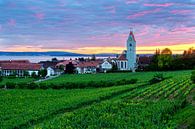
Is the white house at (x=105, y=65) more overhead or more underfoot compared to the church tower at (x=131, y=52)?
more underfoot

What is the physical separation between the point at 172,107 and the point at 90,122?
8.65 metres

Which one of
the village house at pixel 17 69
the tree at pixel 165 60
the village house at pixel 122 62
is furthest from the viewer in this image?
the village house at pixel 122 62

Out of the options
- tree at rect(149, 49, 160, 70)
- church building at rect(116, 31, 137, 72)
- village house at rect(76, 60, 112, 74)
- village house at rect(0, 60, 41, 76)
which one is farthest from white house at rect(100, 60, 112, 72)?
village house at rect(0, 60, 41, 76)

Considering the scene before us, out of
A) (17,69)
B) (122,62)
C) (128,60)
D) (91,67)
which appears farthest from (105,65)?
(17,69)

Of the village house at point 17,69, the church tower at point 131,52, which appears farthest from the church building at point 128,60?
the village house at point 17,69

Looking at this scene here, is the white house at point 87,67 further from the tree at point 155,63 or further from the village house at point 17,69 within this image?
the tree at point 155,63

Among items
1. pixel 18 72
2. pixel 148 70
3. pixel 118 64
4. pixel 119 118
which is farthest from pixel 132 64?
pixel 119 118

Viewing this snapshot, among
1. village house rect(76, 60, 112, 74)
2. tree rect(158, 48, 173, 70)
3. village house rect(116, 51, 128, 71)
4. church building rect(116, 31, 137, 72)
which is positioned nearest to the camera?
tree rect(158, 48, 173, 70)

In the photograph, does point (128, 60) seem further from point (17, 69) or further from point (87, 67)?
point (17, 69)

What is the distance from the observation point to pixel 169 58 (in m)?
115

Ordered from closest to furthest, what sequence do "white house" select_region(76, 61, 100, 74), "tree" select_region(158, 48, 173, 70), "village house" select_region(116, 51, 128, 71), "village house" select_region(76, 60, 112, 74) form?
1. "tree" select_region(158, 48, 173, 70)
2. "village house" select_region(76, 60, 112, 74)
3. "white house" select_region(76, 61, 100, 74)
4. "village house" select_region(116, 51, 128, 71)

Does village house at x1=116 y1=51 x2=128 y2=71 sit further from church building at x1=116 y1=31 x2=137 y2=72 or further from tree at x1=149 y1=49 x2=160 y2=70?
tree at x1=149 y1=49 x2=160 y2=70

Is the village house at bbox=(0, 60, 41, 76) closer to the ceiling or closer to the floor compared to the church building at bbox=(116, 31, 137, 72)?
closer to the floor

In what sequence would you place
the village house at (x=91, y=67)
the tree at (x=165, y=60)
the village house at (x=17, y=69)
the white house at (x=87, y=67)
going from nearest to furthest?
the tree at (x=165, y=60), the village house at (x=17, y=69), the village house at (x=91, y=67), the white house at (x=87, y=67)
